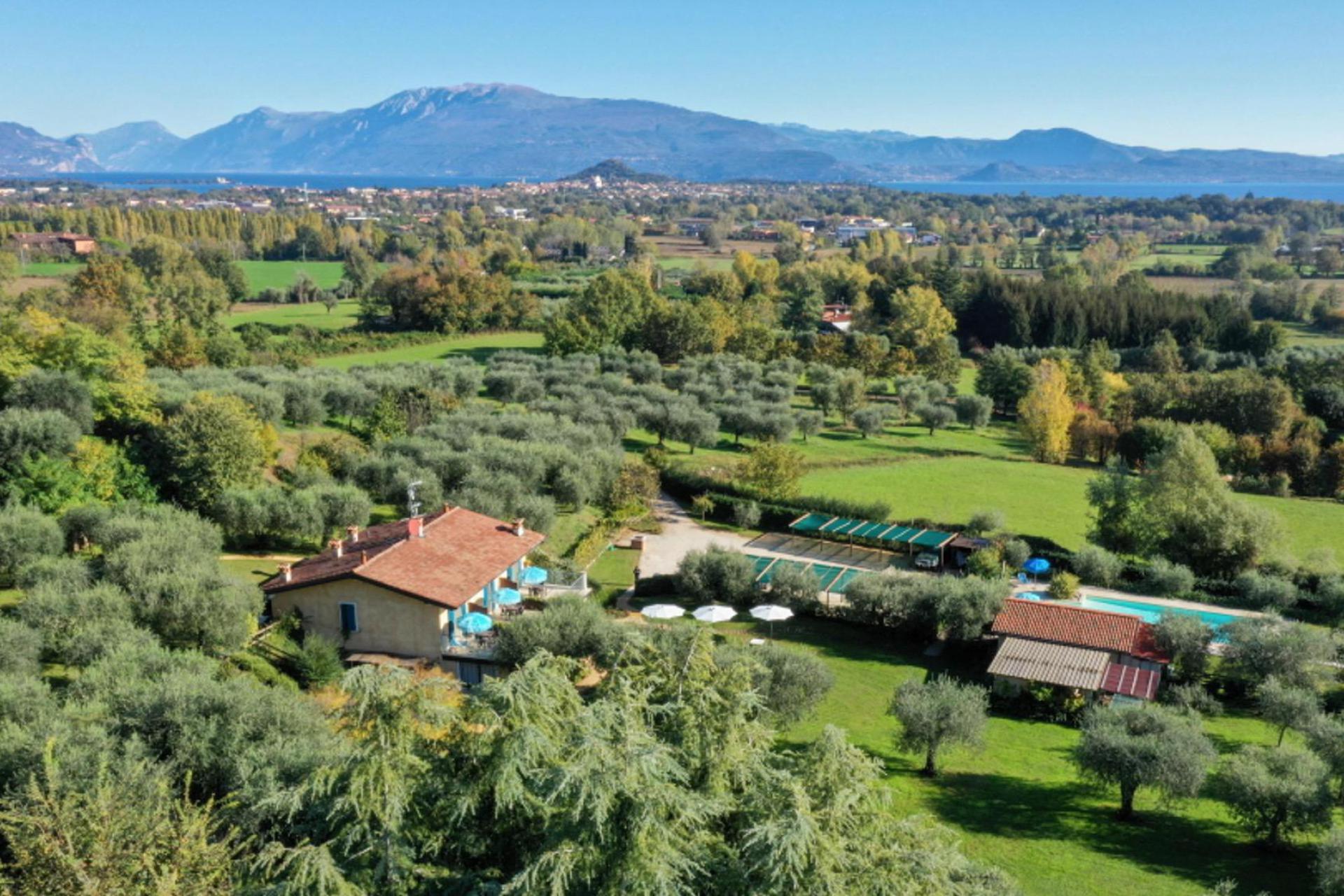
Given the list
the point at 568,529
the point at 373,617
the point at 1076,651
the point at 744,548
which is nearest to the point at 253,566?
the point at 373,617

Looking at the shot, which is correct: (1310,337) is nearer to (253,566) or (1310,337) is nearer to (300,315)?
(300,315)

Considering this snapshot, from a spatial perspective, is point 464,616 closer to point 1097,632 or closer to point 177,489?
point 177,489

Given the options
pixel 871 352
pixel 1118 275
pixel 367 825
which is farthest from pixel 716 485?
pixel 1118 275

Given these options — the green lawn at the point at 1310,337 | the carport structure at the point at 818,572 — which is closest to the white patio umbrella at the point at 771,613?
the carport structure at the point at 818,572

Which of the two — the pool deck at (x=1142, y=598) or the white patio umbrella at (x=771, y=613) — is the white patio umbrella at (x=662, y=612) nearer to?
the white patio umbrella at (x=771, y=613)

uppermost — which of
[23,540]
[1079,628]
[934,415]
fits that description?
[23,540]

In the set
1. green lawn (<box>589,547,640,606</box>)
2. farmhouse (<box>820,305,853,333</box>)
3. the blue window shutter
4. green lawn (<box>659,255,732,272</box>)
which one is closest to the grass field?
green lawn (<box>589,547,640,606</box>)
